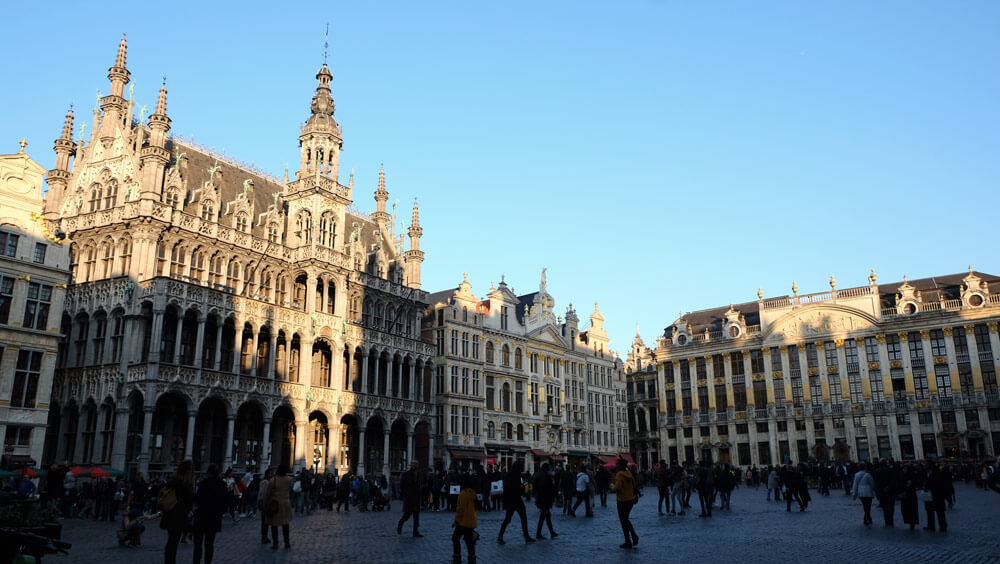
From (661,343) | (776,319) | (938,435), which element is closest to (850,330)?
(776,319)

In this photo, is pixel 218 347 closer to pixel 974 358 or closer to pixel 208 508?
pixel 208 508

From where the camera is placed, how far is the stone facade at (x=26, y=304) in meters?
35.5

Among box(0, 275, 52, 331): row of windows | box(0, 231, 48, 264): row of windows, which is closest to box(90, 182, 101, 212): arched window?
box(0, 231, 48, 264): row of windows

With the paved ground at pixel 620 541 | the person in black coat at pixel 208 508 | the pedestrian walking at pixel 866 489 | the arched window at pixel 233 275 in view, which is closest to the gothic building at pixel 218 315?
the arched window at pixel 233 275

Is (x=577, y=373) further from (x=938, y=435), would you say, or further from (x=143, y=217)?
(x=143, y=217)

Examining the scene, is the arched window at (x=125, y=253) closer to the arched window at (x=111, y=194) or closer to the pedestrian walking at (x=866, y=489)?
the arched window at (x=111, y=194)

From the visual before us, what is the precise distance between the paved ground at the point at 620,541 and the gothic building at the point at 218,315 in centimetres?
1555

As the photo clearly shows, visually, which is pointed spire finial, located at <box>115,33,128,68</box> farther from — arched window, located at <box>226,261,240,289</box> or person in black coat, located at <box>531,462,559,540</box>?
person in black coat, located at <box>531,462,559,540</box>

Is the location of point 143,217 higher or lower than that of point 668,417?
higher

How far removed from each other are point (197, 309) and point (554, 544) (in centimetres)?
3044

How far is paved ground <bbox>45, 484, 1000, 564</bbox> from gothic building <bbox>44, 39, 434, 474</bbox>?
1555 cm

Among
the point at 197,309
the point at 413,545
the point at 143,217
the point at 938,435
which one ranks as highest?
the point at 143,217

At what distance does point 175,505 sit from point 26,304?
28410 millimetres

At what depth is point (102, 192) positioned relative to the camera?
1784 inches
